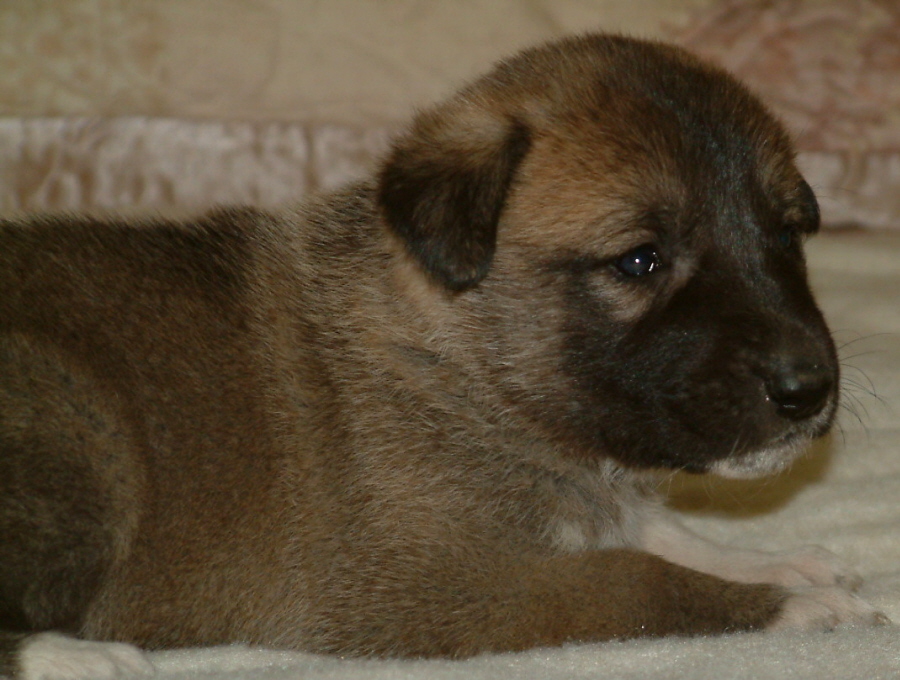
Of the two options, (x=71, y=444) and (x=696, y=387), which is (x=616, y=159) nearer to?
(x=696, y=387)

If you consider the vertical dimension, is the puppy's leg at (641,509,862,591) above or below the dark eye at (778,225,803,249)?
below

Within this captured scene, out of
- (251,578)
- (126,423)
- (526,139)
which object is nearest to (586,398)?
(526,139)

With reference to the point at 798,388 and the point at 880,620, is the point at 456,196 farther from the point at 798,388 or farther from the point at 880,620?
the point at 880,620

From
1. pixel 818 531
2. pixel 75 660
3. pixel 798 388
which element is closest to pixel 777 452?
pixel 798 388

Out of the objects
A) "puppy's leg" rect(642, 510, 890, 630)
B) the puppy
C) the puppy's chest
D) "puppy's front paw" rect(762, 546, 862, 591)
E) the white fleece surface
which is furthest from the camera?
"puppy's front paw" rect(762, 546, 862, 591)

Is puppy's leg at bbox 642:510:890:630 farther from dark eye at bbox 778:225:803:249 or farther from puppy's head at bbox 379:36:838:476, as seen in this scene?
dark eye at bbox 778:225:803:249

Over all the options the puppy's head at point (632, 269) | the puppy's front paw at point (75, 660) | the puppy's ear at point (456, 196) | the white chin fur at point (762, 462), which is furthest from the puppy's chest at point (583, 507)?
the puppy's front paw at point (75, 660)

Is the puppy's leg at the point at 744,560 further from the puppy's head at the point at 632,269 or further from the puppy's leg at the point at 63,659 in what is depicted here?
the puppy's leg at the point at 63,659

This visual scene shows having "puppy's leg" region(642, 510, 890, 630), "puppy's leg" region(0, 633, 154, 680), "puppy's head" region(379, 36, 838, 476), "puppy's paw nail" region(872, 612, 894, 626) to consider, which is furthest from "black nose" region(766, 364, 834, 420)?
"puppy's leg" region(0, 633, 154, 680)
